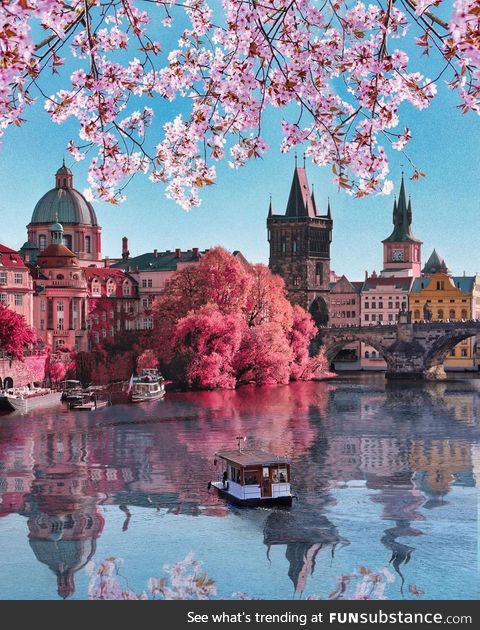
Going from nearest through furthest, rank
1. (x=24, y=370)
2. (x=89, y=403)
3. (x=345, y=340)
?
1. (x=89, y=403)
2. (x=24, y=370)
3. (x=345, y=340)

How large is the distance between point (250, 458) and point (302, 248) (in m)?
95.4

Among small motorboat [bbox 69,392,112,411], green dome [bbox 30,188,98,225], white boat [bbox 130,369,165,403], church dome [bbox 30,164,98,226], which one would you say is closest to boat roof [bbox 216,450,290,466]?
small motorboat [bbox 69,392,112,411]

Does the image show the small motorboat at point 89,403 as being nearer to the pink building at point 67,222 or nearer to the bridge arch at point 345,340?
the bridge arch at point 345,340

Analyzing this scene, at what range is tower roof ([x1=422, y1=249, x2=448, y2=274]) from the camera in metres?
153

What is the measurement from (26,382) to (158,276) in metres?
38.4

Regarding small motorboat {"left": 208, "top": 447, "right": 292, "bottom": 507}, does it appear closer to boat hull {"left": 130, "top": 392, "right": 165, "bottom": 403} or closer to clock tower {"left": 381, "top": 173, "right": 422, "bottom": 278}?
boat hull {"left": 130, "top": 392, "right": 165, "bottom": 403}

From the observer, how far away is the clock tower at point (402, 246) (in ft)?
518

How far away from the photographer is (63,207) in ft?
408

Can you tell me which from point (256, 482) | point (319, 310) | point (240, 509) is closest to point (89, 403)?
point (256, 482)

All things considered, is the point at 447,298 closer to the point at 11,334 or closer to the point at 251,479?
the point at 11,334

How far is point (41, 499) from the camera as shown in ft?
116

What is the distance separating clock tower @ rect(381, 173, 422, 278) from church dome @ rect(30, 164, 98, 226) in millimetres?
51504

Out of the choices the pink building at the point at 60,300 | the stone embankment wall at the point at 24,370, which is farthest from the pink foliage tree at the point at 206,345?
the pink building at the point at 60,300

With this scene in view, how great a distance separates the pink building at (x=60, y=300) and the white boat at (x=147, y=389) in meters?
14.1
